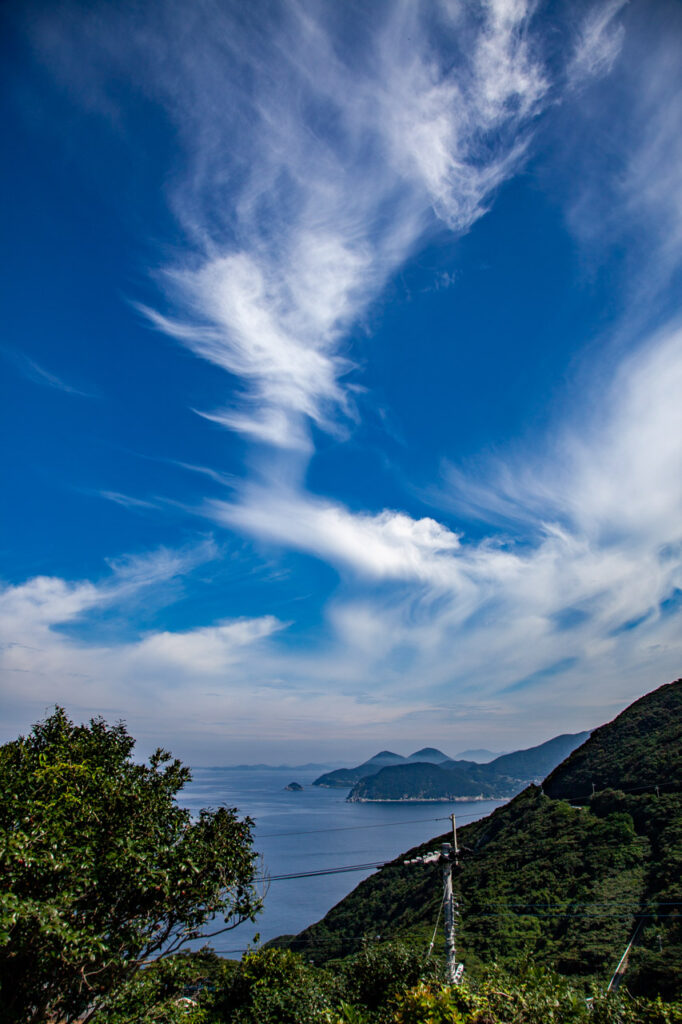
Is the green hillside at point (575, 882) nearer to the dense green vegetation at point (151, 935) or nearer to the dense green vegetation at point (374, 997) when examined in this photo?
the dense green vegetation at point (374, 997)

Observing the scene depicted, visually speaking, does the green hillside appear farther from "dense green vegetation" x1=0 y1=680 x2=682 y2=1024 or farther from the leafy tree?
the leafy tree

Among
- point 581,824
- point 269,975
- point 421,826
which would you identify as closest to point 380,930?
point 581,824

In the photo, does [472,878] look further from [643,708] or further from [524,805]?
[643,708]

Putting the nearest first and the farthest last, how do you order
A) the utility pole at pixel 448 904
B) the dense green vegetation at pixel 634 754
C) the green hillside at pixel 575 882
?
the utility pole at pixel 448 904 < the green hillside at pixel 575 882 < the dense green vegetation at pixel 634 754

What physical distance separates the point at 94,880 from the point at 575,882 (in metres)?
57.7

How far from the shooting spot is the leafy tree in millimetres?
7906

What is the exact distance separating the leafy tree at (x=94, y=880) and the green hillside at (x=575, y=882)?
25.4 ft

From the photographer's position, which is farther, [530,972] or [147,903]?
[147,903]

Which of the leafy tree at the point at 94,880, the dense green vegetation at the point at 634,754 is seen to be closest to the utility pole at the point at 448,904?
the leafy tree at the point at 94,880

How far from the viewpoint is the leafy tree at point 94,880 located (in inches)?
311

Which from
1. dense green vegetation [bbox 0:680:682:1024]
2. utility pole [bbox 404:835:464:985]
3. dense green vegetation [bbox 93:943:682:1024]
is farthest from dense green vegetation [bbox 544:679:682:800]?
dense green vegetation [bbox 93:943:682:1024]

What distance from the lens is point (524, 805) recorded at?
3098 inches

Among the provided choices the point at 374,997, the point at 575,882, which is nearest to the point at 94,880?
the point at 374,997

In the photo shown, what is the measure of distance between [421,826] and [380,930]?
15306 centimetres
